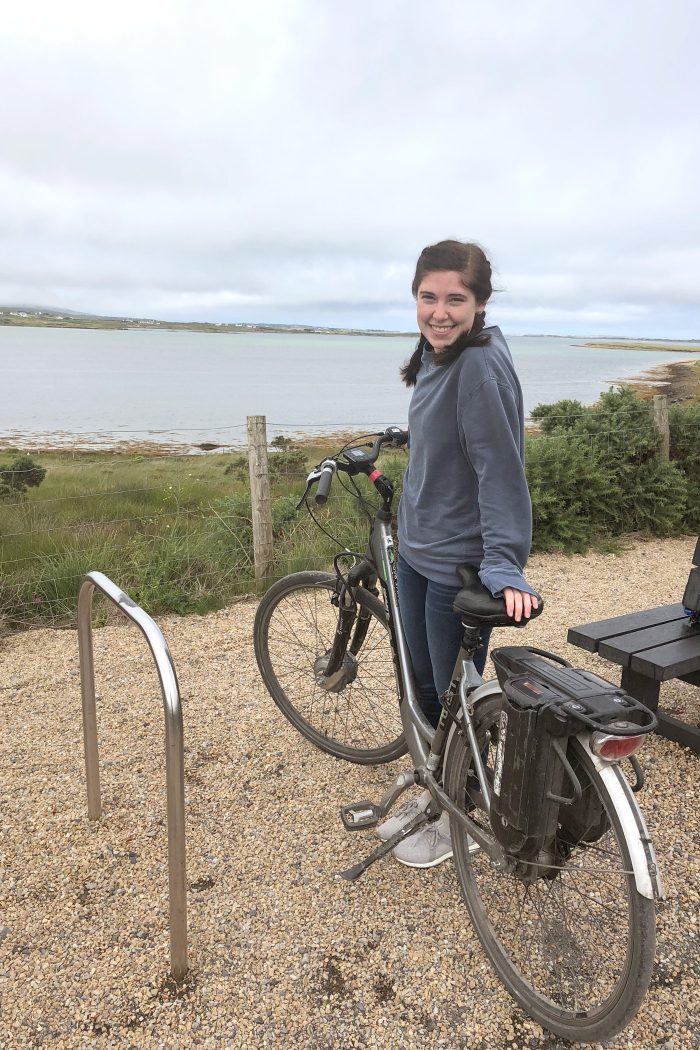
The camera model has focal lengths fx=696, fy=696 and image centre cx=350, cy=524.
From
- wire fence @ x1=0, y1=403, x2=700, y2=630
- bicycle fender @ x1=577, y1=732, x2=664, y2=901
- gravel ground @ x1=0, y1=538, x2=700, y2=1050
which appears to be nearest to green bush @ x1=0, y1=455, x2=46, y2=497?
wire fence @ x1=0, y1=403, x2=700, y2=630

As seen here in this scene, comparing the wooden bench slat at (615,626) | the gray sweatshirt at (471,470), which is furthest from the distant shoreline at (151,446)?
the gray sweatshirt at (471,470)

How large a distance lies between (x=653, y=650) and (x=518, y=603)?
1.52m

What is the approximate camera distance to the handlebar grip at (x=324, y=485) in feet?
6.87

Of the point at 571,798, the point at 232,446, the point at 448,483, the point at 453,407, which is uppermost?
A: the point at 453,407

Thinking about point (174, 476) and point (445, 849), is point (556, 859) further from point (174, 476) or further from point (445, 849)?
point (174, 476)

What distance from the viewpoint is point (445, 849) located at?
238 cm

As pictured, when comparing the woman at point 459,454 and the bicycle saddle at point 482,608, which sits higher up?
the woman at point 459,454

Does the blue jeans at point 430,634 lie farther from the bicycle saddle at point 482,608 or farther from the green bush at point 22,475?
the green bush at point 22,475

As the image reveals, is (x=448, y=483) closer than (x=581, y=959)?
No

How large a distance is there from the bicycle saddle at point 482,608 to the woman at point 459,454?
0.03m

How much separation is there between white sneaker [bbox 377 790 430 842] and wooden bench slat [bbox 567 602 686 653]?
1146 mm

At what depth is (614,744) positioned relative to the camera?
145cm

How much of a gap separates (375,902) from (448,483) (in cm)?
139

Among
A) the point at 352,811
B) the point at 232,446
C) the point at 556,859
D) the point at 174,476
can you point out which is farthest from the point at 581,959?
the point at 232,446
